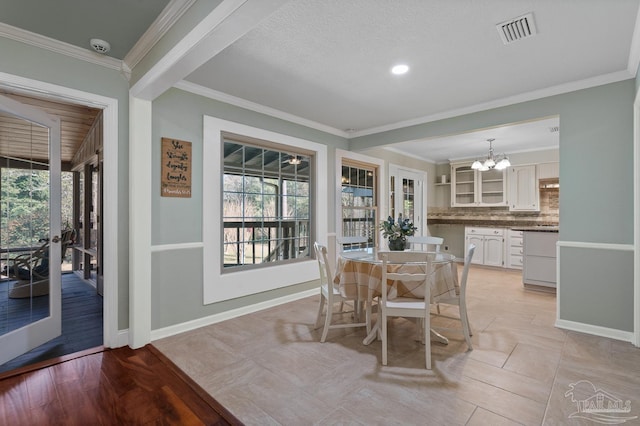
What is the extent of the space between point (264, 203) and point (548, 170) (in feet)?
19.0

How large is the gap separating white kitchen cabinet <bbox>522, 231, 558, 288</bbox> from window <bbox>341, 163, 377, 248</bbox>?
2448 mm

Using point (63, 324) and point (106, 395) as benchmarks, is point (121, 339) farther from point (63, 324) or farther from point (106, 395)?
point (63, 324)

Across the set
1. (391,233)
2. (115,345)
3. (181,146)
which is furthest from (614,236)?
(115,345)

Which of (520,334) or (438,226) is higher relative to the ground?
(438,226)

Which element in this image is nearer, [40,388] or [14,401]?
[14,401]

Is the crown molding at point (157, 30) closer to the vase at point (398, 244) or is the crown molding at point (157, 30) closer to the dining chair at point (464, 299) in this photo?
the vase at point (398, 244)

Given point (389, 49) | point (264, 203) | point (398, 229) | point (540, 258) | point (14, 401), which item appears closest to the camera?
point (14, 401)

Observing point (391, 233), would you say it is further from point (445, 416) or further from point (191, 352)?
point (191, 352)

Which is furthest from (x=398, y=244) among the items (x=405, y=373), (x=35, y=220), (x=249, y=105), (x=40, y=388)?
(x=35, y=220)

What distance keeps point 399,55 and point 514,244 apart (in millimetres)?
5376

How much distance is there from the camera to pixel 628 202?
114 inches

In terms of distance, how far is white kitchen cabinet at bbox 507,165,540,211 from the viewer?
6.31m

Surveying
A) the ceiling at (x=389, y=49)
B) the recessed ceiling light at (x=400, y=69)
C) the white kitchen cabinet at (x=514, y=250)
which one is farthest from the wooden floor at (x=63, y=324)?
the white kitchen cabinet at (x=514, y=250)

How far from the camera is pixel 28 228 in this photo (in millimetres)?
2619
